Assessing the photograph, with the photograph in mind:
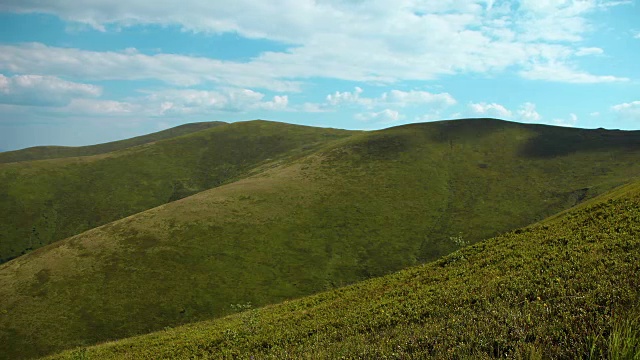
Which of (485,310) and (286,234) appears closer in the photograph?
(485,310)

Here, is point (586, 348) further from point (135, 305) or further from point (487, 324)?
point (135, 305)

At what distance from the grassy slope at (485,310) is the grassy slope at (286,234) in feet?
177

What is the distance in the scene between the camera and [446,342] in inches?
486

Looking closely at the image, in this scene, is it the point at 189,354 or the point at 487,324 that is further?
the point at 189,354

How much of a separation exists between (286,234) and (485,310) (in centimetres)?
10315

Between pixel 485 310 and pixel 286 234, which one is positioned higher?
pixel 485 310

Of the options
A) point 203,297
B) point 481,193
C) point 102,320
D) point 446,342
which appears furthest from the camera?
point 481,193

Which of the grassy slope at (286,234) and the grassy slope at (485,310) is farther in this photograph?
the grassy slope at (286,234)

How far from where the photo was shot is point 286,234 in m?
118

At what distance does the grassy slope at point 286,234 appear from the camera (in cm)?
8481

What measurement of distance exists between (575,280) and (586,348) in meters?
8.23

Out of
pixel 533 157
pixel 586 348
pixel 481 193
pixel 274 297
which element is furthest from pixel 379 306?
pixel 533 157

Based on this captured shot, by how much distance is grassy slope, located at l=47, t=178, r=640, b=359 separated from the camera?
11.3 metres

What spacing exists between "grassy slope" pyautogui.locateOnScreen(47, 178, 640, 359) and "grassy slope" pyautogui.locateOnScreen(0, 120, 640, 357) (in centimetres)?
5405
